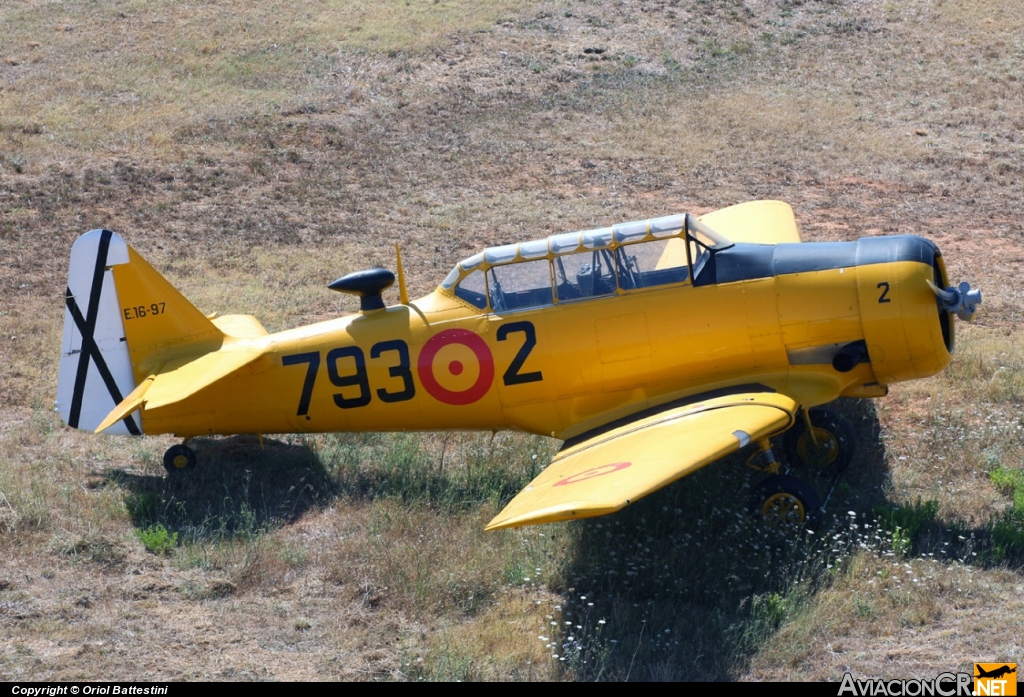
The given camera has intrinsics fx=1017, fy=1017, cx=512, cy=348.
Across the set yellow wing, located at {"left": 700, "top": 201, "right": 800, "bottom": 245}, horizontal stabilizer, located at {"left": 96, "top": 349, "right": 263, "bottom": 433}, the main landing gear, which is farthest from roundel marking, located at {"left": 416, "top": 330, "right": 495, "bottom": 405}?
yellow wing, located at {"left": 700, "top": 201, "right": 800, "bottom": 245}

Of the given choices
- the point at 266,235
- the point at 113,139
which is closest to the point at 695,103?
the point at 266,235

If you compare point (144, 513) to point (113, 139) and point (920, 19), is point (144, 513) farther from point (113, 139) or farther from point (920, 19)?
point (920, 19)

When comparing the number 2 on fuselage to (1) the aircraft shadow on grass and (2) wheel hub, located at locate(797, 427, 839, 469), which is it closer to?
(1) the aircraft shadow on grass

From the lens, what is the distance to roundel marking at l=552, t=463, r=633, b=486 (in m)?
7.52

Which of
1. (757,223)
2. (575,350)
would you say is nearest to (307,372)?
(575,350)

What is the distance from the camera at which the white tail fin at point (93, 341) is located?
390 inches

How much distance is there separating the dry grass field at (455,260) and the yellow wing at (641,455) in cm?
72

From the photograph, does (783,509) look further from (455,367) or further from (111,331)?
(111,331)

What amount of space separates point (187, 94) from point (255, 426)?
612 inches

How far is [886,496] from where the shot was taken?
29.6 ft

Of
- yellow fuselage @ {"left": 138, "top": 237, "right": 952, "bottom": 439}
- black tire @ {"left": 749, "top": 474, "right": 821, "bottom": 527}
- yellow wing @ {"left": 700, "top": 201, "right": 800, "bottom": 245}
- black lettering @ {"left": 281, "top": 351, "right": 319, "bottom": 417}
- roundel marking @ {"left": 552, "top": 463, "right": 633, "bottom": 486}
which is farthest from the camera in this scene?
yellow wing @ {"left": 700, "top": 201, "right": 800, "bottom": 245}

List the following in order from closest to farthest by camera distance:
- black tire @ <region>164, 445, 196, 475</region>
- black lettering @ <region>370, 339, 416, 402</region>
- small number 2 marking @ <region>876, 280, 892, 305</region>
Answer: small number 2 marking @ <region>876, 280, 892, 305</region> → black lettering @ <region>370, 339, 416, 402</region> → black tire @ <region>164, 445, 196, 475</region>

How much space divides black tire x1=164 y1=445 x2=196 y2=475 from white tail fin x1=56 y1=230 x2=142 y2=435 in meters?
0.73

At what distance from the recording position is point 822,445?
31.0 ft
